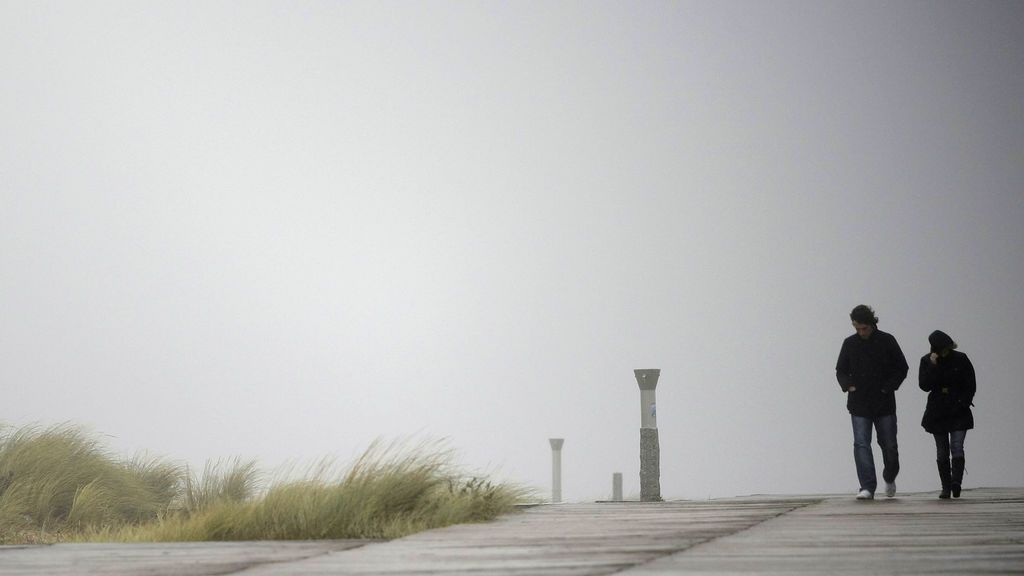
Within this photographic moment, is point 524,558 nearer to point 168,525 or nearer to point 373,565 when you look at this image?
point 373,565

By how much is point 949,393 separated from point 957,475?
819 millimetres

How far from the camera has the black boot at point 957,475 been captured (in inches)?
500

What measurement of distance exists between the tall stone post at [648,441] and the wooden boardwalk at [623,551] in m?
7.62

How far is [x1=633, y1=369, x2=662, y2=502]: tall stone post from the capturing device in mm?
16531

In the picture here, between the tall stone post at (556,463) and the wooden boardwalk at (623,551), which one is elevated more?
the tall stone post at (556,463)

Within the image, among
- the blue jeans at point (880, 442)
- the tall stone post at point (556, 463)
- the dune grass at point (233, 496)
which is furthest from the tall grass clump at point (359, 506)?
the tall stone post at point (556, 463)

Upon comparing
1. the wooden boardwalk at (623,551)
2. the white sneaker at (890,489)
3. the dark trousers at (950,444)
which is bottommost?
the wooden boardwalk at (623,551)

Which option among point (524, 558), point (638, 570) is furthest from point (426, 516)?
point (638, 570)

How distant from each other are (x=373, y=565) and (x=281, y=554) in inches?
36.0

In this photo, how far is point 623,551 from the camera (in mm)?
5961

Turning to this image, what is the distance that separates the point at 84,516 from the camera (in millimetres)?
14867

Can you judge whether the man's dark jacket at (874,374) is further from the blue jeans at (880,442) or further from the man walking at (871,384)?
the blue jeans at (880,442)

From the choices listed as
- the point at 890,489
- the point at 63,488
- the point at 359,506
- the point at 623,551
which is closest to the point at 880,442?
the point at 890,489

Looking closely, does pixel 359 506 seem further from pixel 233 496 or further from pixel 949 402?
pixel 233 496
